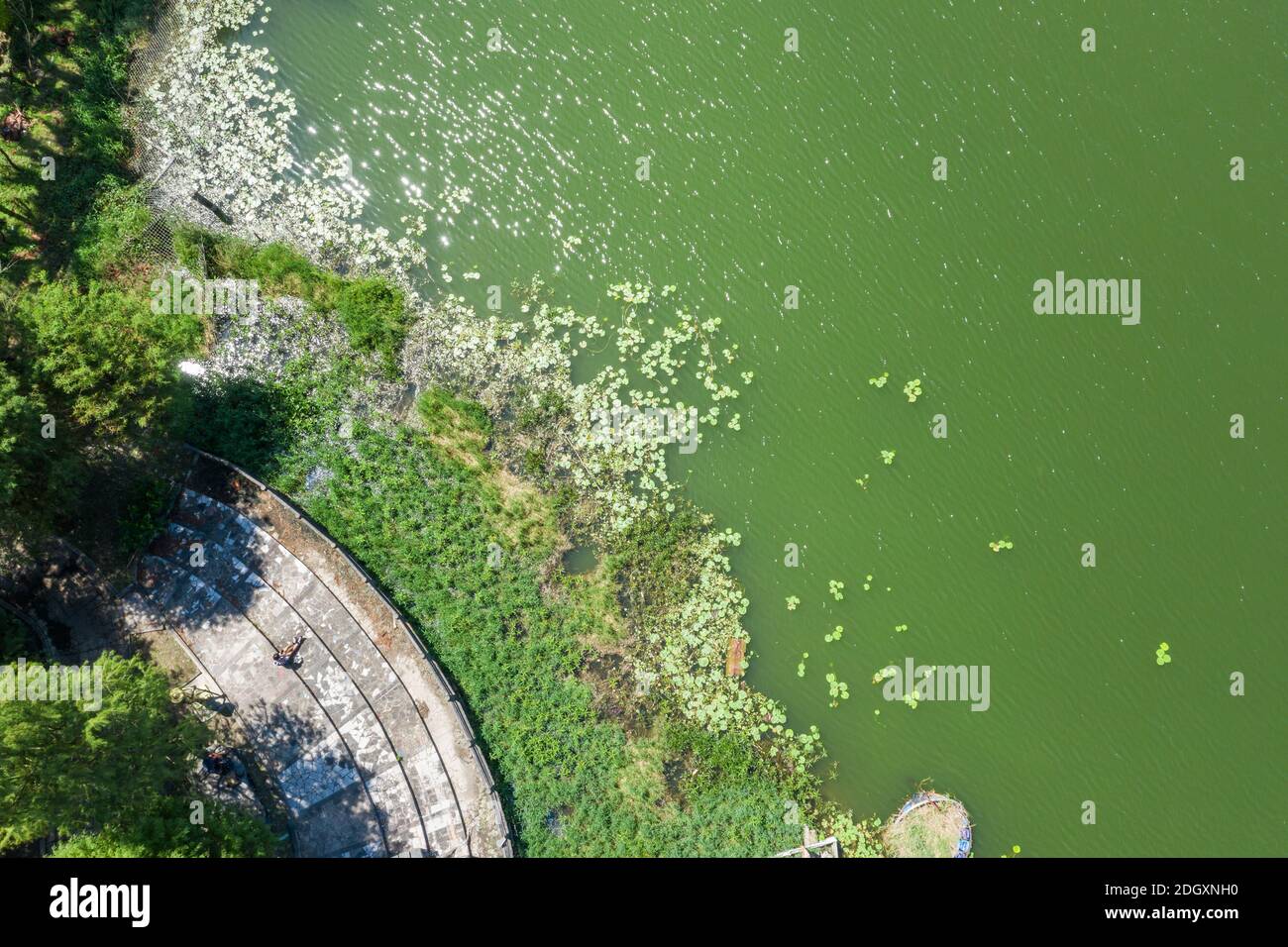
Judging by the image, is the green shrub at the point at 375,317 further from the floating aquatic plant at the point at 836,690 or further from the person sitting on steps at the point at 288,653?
the floating aquatic plant at the point at 836,690

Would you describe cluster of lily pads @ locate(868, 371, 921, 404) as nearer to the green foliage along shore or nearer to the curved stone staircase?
the curved stone staircase

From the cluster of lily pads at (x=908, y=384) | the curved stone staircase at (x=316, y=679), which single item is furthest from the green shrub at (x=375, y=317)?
the cluster of lily pads at (x=908, y=384)

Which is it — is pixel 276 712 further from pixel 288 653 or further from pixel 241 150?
pixel 241 150

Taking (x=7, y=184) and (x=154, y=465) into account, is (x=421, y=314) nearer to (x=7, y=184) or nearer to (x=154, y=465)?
(x=154, y=465)

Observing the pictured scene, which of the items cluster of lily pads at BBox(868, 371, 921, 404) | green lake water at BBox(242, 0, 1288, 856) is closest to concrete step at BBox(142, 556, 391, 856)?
green lake water at BBox(242, 0, 1288, 856)

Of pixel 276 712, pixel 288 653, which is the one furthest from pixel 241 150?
pixel 276 712
